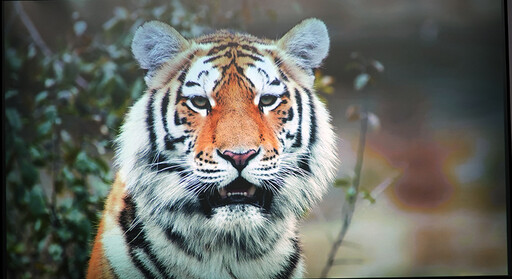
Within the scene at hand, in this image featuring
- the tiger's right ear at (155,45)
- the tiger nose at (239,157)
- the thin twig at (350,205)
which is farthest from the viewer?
the thin twig at (350,205)

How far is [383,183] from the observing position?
317cm

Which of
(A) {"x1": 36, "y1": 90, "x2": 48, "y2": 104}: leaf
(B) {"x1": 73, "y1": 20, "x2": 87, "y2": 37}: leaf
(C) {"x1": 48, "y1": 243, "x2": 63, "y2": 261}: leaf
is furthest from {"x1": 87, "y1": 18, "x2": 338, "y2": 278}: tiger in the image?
(A) {"x1": 36, "y1": 90, "x2": 48, "y2": 104}: leaf

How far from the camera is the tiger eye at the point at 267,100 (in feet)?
9.74

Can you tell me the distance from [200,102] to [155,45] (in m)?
0.39

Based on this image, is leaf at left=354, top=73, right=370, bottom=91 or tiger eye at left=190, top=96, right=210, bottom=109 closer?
tiger eye at left=190, top=96, right=210, bottom=109

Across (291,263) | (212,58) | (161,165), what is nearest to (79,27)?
(212,58)

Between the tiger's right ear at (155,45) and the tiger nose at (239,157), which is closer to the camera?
the tiger nose at (239,157)

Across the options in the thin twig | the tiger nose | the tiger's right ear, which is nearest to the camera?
the tiger nose

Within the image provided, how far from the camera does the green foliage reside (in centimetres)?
301

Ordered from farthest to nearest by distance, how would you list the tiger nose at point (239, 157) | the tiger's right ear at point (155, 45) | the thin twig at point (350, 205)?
the thin twig at point (350, 205) → the tiger's right ear at point (155, 45) → the tiger nose at point (239, 157)

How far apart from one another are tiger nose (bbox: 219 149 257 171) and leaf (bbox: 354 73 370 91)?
0.71 metres

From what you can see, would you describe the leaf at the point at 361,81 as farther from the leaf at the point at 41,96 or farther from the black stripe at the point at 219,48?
the leaf at the point at 41,96

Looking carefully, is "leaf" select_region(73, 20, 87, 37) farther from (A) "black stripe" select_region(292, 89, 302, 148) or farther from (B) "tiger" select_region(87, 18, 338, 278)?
(A) "black stripe" select_region(292, 89, 302, 148)

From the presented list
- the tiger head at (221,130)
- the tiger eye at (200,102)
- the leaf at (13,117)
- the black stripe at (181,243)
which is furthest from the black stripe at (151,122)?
the leaf at (13,117)
